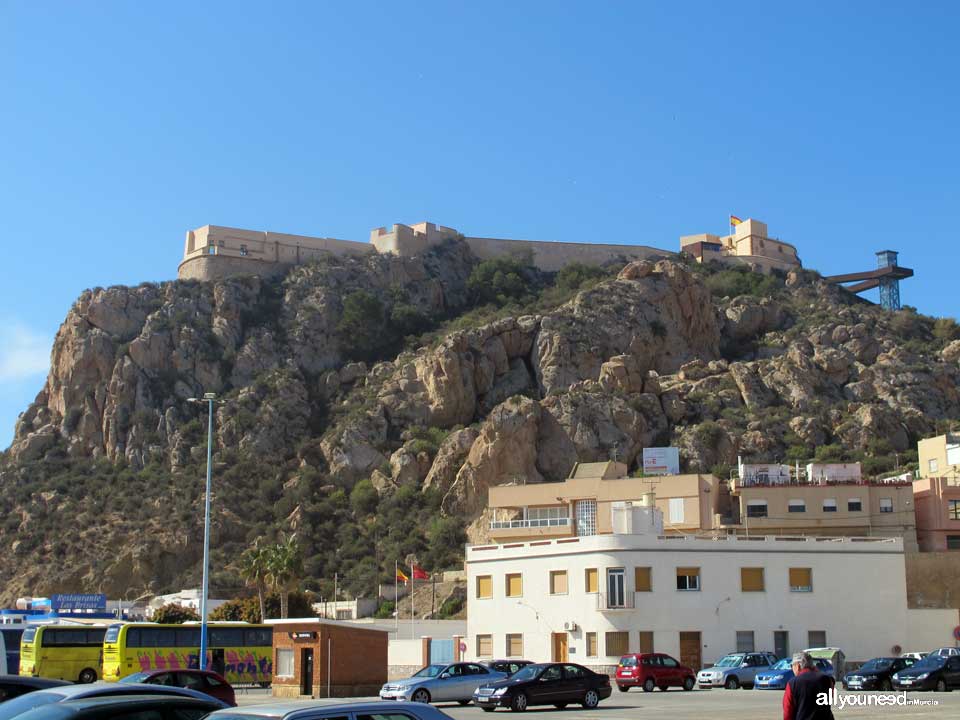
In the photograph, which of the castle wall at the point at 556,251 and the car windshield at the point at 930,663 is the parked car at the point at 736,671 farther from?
the castle wall at the point at 556,251

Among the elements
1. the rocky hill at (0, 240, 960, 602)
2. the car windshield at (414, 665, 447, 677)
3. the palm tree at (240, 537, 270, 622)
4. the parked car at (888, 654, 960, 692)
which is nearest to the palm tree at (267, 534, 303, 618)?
the palm tree at (240, 537, 270, 622)

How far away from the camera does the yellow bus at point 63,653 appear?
5059 cm

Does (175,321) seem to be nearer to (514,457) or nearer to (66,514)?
(66,514)

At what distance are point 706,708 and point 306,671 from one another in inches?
663

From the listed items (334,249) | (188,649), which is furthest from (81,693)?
(334,249)

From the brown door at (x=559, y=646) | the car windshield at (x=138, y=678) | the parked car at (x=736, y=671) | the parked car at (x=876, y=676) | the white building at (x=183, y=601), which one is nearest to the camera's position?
the car windshield at (x=138, y=678)

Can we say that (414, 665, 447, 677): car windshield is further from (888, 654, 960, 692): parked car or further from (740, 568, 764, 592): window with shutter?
(740, 568, 764, 592): window with shutter

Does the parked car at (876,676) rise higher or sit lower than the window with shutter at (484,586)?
lower

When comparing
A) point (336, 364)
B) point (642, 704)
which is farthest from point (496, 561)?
point (336, 364)

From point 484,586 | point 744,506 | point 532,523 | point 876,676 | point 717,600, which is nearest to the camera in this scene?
point 876,676

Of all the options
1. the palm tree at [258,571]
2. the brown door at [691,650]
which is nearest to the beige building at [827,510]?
the brown door at [691,650]

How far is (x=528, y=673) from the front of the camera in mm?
36438

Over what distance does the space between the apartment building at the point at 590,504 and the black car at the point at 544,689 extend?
39.9 metres

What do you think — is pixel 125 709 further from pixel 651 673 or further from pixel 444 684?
pixel 651 673
